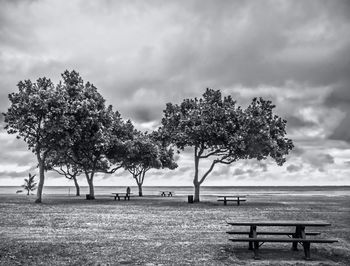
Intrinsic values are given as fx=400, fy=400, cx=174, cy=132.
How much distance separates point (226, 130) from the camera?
139 feet

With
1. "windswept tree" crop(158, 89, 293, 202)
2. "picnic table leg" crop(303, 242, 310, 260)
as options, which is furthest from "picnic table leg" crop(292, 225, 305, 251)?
"windswept tree" crop(158, 89, 293, 202)

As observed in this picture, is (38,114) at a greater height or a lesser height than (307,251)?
greater

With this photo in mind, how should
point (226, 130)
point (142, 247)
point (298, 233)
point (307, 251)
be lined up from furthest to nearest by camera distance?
point (226, 130) < point (142, 247) < point (298, 233) < point (307, 251)

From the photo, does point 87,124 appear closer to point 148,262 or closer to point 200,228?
point 200,228

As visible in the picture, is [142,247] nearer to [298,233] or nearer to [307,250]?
[298,233]

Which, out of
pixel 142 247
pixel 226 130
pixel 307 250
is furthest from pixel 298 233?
pixel 226 130

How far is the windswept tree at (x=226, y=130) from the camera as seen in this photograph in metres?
41.6

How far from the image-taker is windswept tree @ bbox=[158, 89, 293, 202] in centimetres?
4159

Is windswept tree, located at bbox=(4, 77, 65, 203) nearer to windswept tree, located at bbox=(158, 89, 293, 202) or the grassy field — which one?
windswept tree, located at bbox=(158, 89, 293, 202)

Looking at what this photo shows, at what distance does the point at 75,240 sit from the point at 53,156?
47.9m

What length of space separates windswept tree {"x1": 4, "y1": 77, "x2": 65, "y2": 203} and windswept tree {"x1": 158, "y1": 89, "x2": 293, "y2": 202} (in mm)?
11713

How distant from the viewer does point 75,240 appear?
15.9 m

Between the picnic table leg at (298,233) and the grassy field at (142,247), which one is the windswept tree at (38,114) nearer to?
the grassy field at (142,247)

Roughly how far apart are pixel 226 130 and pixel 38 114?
65.9ft
